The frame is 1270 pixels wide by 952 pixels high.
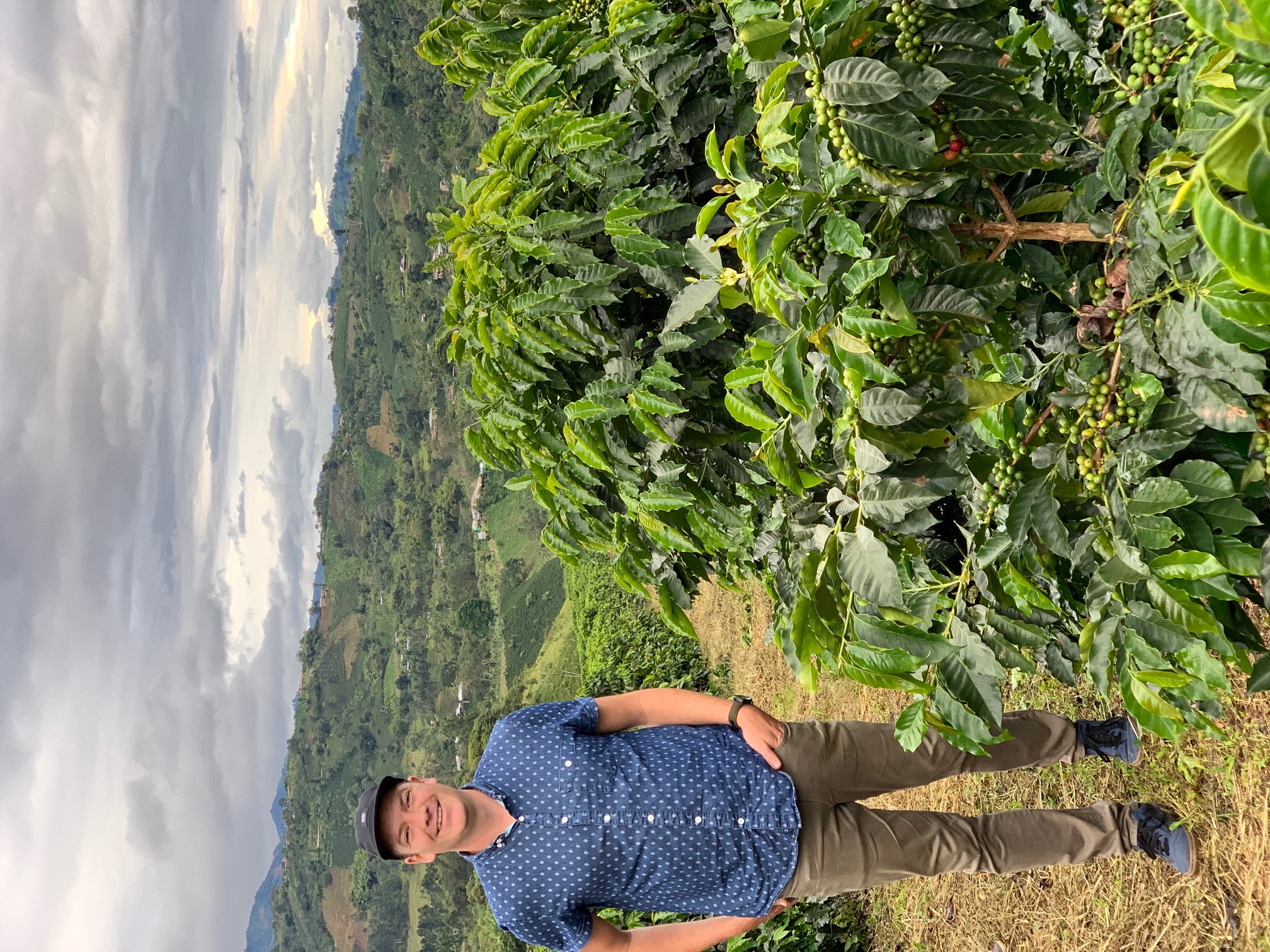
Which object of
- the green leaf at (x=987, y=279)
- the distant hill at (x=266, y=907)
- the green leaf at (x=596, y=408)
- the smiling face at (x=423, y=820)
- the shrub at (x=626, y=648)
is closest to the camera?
the green leaf at (x=987, y=279)

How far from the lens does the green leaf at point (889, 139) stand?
4.80ft

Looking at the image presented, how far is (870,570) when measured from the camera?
5.71 ft

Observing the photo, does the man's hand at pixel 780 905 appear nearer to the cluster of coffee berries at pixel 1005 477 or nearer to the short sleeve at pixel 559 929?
the short sleeve at pixel 559 929

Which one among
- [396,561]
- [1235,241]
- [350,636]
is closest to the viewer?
[1235,241]

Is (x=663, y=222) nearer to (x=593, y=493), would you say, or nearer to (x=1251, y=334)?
(x=593, y=493)

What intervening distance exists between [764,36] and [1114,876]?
3943 millimetres

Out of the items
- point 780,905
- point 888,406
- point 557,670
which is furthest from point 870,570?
point 557,670

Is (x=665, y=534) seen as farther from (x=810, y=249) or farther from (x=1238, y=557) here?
(x=1238, y=557)

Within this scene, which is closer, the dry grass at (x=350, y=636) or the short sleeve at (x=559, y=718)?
the short sleeve at (x=559, y=718)

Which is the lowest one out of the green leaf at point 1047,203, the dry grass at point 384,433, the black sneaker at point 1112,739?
the black sneaker at point 1112,739

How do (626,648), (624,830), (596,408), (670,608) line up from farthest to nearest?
(626,648), (624,830), (670,608), (596,408)

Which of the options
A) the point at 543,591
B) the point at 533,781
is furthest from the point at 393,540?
the point at 533,781

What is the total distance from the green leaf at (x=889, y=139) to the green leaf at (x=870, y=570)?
78 cm

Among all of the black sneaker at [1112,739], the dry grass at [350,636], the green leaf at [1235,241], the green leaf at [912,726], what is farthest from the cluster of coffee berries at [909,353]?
the dry grass at [350,636]
